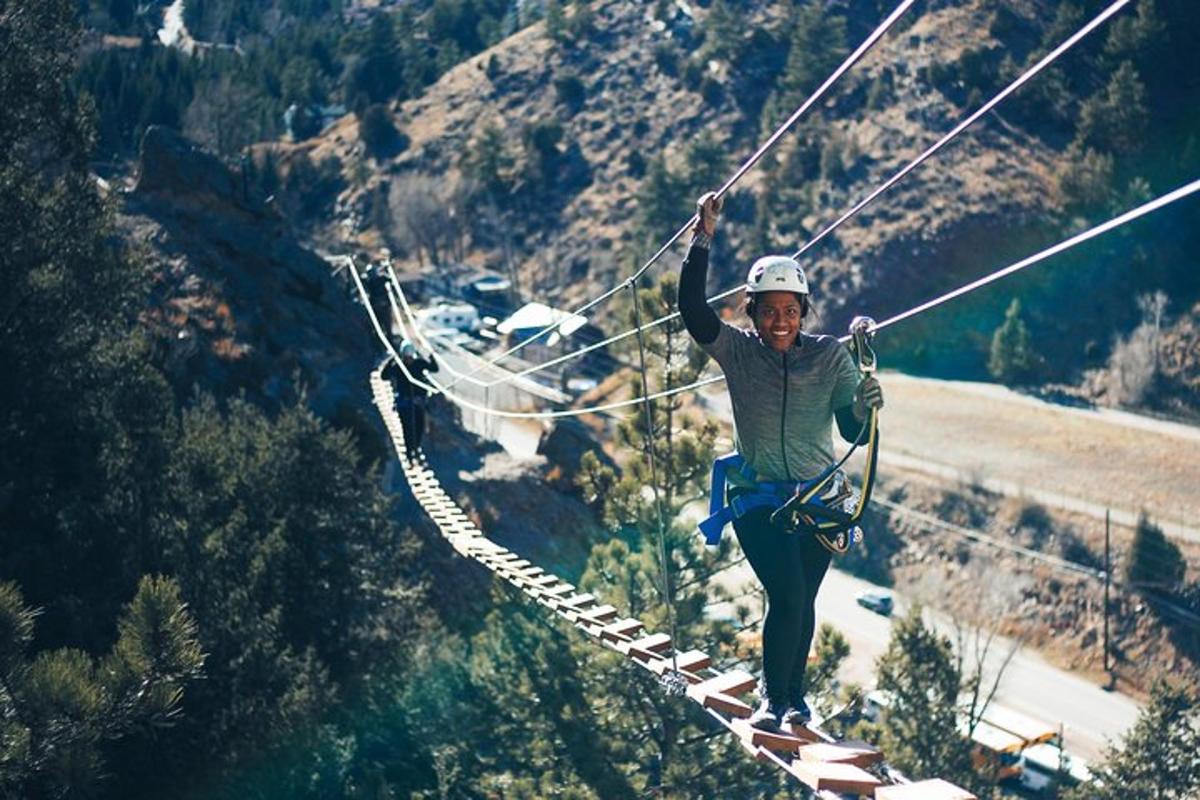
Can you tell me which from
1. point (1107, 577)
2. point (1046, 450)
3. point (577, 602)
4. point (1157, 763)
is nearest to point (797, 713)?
point (577, 602)

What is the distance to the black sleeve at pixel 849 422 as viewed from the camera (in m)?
6.81

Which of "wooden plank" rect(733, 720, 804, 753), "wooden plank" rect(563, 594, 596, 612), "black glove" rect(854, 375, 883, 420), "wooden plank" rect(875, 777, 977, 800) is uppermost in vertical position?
"black glove" rect(854, 375, 883, 420)

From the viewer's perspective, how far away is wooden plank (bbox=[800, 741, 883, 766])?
6.46 m

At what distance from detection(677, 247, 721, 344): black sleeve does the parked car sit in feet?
112

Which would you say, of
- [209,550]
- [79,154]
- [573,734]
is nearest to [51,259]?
[79,154]

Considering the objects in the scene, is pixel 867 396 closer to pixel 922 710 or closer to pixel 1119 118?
pixel 922 710

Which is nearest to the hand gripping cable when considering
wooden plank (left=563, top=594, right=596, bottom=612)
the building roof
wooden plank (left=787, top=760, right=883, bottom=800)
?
wooden plank (left=787, top=760, right=883, bottom=800)

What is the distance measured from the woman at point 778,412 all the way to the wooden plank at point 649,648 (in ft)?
6.07

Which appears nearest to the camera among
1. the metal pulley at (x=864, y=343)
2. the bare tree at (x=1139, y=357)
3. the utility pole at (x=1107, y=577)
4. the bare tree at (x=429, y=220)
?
the metal pulley at (x=864, y=343)

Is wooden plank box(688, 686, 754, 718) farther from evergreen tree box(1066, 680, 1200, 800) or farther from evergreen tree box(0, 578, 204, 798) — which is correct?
evergreen tree box(1066, 680, 1200, 800)

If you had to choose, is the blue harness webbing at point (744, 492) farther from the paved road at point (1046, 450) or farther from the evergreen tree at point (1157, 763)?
the paved road at point (1046, 450)

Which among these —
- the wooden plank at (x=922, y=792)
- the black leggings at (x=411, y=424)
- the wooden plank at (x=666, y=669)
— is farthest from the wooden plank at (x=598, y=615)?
the black leggings at (x=411, y=424)

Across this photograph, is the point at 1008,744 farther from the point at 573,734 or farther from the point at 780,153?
the point at 780,153

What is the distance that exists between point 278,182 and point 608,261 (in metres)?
19.0
